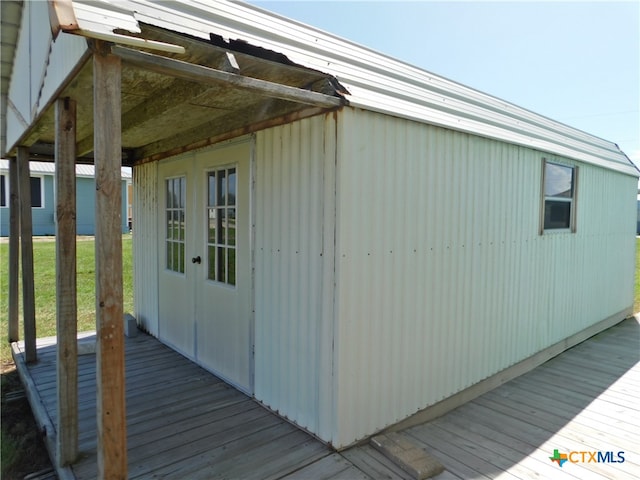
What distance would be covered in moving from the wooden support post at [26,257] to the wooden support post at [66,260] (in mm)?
Answer: 2157

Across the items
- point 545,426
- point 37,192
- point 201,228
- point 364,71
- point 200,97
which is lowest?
point 545,426

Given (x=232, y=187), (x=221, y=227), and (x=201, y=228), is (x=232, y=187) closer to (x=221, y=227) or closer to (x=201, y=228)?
(x=221, y=227)

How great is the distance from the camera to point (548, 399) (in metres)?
3.70

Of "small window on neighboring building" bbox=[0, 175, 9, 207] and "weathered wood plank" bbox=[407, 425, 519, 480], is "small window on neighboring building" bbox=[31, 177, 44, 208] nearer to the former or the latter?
"small window on neighboring building" bbox=[0, 175, 9, 207]

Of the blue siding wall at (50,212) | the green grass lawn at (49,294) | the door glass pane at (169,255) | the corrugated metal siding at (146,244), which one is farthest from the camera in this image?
the blue siding wall at (50,212)

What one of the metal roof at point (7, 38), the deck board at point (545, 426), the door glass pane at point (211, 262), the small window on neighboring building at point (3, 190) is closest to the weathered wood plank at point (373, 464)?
the deck board at point (545, 426)

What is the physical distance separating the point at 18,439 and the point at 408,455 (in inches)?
110

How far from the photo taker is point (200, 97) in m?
2.57

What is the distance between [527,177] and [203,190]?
132 inches

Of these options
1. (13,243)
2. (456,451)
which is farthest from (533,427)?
(13,243)

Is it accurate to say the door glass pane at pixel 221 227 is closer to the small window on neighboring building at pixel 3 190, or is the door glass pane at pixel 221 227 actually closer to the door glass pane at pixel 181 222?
the door glass pane at pixel 181 222

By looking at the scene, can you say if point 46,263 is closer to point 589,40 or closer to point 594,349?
point 594,349

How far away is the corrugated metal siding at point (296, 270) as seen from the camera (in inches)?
104

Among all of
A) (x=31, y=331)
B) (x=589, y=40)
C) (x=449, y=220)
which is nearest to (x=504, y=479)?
(x=449, y=220)
